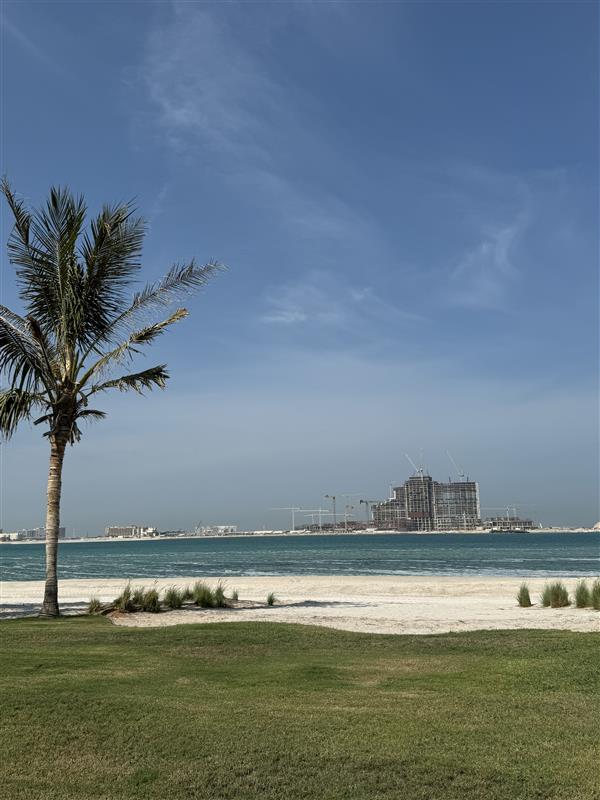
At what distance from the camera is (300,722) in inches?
235

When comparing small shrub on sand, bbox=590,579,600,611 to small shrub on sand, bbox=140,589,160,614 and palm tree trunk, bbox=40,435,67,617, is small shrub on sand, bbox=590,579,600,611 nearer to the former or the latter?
small shrub on sand, bbox=140,589,160,614

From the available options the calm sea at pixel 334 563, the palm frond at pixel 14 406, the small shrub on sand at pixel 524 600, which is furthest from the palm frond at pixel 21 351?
the calm sea at pixel 334 563

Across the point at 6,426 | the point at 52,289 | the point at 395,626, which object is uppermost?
the point at 52,289

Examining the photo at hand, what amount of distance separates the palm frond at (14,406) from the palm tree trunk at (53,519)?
75 cm

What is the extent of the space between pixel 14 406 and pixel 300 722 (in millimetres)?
10135

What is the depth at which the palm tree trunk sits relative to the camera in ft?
46.9

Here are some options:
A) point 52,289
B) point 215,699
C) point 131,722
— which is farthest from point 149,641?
point 52,289

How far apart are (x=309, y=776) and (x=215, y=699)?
220 centimetres

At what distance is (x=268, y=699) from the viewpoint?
678 cm

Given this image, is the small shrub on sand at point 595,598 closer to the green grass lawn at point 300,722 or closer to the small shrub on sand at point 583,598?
the small shrub on sand at point 583,598

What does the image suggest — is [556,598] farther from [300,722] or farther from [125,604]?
[300,722]

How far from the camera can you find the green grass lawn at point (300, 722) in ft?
15.5

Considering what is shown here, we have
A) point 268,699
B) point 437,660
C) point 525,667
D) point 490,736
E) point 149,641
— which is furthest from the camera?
point 149,641

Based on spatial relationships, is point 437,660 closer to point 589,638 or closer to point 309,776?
point 589,638
